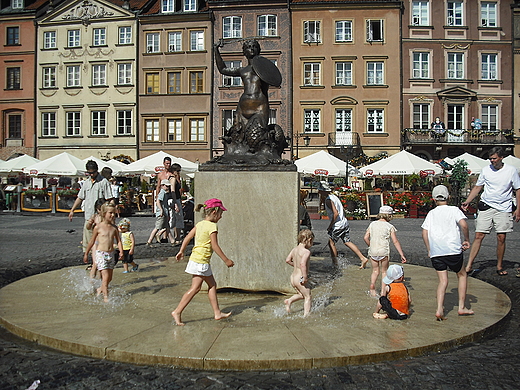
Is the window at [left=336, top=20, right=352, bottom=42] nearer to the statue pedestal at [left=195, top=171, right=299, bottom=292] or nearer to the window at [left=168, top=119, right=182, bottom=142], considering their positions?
the window at [left=168, top=119, right=182, bottom=142]

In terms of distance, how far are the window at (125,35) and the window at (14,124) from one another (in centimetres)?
947

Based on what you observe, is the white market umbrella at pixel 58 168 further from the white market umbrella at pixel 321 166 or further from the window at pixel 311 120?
the window at pixel 311 120

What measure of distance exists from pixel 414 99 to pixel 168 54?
17336mm

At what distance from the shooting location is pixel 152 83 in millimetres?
38750

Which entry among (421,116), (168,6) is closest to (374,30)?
(421,116)

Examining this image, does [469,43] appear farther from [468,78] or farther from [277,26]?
[277,26]

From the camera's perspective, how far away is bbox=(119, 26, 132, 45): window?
3894 cm

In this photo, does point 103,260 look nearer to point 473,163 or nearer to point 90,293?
point 90,293

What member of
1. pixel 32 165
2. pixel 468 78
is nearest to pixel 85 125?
pixel 32 165

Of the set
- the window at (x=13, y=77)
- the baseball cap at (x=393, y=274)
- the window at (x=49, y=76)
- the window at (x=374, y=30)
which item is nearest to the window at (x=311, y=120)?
the window at (x=374, y=30)

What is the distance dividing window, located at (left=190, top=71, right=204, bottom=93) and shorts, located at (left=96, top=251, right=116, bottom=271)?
32957 millimetres

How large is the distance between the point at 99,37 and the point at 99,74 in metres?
2.65

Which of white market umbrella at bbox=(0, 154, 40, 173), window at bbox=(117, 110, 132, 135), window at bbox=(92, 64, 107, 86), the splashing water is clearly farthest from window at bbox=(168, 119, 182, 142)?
the splashing water

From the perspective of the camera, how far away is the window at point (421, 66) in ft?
123
